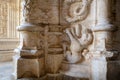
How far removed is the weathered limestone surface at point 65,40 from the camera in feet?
7.52

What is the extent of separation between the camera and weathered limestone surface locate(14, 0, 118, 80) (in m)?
2.29

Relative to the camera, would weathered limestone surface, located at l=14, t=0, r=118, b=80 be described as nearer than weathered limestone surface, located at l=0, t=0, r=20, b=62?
Yes

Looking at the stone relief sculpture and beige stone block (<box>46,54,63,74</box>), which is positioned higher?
the stone relief sculpture

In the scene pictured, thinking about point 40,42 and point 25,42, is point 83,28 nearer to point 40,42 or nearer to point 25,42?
point 40,42

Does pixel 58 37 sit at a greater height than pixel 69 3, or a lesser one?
lesser

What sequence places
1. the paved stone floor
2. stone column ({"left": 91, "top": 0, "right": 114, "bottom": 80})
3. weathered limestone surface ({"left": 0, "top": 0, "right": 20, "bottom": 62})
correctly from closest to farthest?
stone column ({"left": 91, "top": 0, "right": 114, "bottom": 80})
the paved stone floor
weathered limestone surface ({"left": 0, "top": 0, "right": 20, "bottom": 62})

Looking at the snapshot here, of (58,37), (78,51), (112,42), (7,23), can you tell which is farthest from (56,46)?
(7,23)

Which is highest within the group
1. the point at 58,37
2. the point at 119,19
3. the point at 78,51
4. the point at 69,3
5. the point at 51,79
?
the point at 69,3

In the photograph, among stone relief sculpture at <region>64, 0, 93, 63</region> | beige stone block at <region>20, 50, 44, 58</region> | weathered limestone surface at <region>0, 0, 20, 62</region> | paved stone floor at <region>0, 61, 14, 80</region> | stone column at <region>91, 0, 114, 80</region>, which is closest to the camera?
stone column at <region>91, 0, 114, 80</region>

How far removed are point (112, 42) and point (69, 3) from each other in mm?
834

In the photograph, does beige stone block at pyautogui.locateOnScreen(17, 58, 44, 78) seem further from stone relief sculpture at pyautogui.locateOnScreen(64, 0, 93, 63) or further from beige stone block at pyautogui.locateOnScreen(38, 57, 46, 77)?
stone relief sculpture at pyautogui.locateOnScreen(64, 0, 93, 63)

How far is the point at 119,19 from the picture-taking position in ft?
8.04

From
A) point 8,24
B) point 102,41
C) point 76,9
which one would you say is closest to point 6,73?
point 76,9

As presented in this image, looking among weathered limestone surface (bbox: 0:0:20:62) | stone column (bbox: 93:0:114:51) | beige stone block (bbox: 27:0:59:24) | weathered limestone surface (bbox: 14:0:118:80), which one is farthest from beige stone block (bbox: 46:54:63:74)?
weathered limestone surface (bbox: 0:0:20:62)
